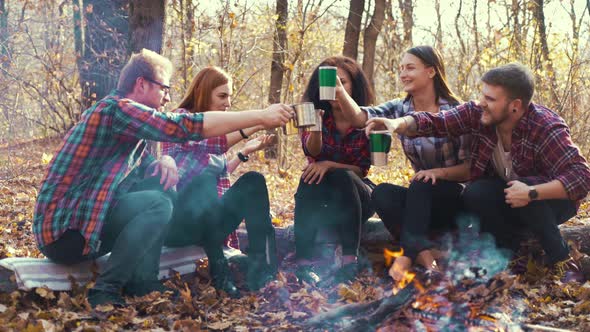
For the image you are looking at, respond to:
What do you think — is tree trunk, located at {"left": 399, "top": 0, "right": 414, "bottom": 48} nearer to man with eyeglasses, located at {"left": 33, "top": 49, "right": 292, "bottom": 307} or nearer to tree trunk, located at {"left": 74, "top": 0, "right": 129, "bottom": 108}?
tree trunk, located at {"left": 74, "top": 0, "right": 129, "bottom": 108}

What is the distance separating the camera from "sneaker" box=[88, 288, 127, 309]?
3436mm

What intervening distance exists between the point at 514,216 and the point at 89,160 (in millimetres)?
2586

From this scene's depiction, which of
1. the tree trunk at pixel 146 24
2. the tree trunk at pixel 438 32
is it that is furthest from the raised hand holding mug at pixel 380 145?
the tree trunk at pixel 438 32

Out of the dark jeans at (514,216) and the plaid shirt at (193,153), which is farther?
the plaid shirt at (193,153)

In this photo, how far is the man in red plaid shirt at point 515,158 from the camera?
3865 mm

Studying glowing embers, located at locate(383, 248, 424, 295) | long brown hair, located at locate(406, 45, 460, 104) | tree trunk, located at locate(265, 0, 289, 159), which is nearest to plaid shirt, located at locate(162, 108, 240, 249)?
glowing embers, located at locate(383, 248, 424, 295)

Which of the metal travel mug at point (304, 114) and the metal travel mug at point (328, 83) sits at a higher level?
the metal travel mug at point (328, 83)

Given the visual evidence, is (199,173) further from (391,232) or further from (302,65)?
(302,65)

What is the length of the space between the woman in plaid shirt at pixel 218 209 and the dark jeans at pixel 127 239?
15.5 inches

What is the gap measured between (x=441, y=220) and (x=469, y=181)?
317mm

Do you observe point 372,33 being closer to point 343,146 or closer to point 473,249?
point 343,146

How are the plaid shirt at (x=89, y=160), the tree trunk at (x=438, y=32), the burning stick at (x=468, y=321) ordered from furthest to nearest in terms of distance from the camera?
the tree trunk at (x=438, y=32)
the plaid shirt at (x=89, y=160)
the burning stick at (x=468, y=321)

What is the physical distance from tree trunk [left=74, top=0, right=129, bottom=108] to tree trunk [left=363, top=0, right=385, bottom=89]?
456 centimetres

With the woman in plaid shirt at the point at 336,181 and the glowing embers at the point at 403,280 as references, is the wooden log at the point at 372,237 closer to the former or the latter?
the woman in plaid shirt at the point at 336,181
